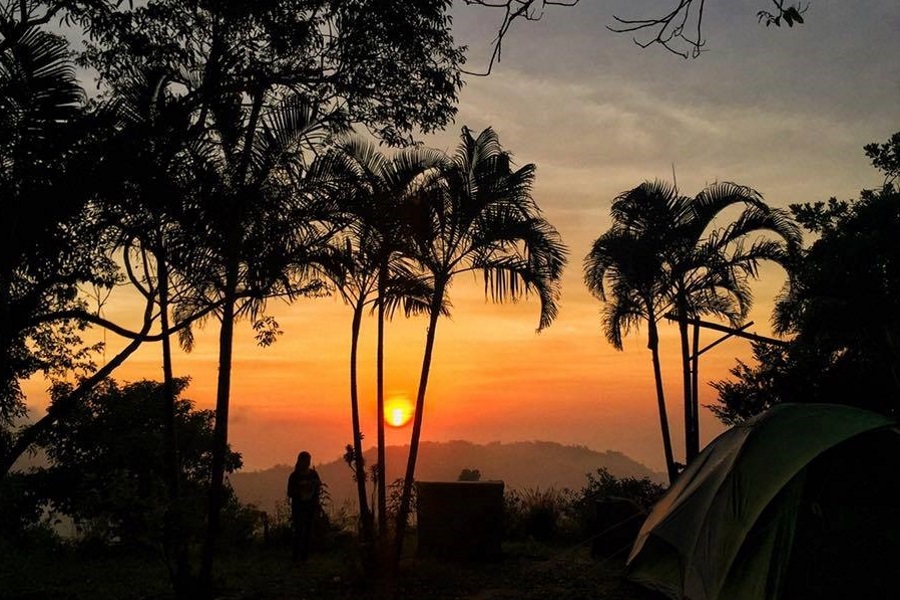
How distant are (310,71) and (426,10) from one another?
6.64 ft

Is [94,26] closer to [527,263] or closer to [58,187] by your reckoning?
[58,187]

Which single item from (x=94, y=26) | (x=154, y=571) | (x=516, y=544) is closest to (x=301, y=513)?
(x=154, y=571)

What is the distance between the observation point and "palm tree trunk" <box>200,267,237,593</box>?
1080cm

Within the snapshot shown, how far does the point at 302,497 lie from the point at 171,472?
3543 mm

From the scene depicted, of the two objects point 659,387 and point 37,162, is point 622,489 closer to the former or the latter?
point 659,387

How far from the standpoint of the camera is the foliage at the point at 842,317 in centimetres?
1585

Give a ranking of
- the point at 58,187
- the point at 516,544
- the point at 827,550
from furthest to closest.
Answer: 1. the point at 516,544
2. the point at 58,187
3. the point at 827,550

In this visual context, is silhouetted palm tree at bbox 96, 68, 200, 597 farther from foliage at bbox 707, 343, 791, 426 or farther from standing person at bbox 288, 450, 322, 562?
foliage at bbox 707, 343, 791, 426

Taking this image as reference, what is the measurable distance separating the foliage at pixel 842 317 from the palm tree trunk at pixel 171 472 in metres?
11.9

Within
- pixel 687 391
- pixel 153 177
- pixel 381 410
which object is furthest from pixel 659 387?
pixel 153 177

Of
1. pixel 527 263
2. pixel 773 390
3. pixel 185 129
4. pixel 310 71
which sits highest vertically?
pixel 310 71

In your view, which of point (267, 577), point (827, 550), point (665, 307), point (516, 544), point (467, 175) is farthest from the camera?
point (665, 307)

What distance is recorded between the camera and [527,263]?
1382 cm

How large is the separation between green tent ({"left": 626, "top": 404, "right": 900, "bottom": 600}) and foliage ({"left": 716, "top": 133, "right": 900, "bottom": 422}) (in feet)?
20.7
